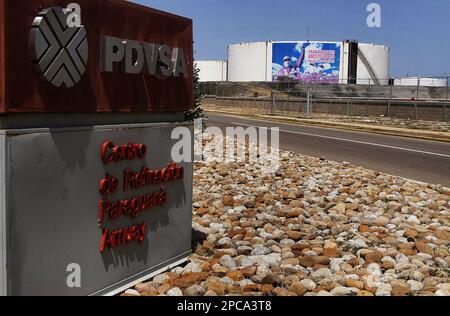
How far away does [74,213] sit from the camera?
4078 mm

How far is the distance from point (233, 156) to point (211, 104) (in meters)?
47.1

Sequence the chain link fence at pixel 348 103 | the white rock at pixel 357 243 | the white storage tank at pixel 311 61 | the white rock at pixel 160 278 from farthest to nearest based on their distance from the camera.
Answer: the white storage tank at pixel 311 61, the chain link fence at pixel 348 103, the white rock at pixel 357 243, the white rock at pixel 160 278

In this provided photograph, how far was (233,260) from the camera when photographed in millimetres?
5441

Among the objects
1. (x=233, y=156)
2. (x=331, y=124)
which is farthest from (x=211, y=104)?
(x=233, y=156)

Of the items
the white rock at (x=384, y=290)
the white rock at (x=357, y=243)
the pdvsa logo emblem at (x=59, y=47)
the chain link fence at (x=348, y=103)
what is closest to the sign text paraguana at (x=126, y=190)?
the pdvsa logo emblem at (x=59, y=47)

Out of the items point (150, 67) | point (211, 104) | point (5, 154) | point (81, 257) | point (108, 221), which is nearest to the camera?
point (5, 154)

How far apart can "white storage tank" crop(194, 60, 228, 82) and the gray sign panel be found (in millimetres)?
93795

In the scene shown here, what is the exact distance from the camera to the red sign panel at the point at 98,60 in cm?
347

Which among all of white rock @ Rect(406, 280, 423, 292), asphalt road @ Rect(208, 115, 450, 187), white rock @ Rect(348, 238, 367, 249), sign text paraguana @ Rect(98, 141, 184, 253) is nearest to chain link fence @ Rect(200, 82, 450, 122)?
asphalt road @ Rect(208, 115, 450, 187)

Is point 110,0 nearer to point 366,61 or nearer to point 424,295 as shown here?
point 424,295

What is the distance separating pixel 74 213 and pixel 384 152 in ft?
42.3

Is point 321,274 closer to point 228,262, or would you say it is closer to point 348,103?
point 228,262
